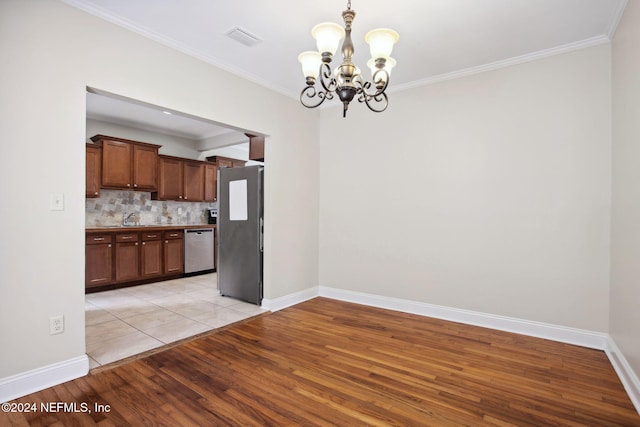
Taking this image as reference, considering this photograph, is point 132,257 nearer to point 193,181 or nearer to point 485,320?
point 193,181

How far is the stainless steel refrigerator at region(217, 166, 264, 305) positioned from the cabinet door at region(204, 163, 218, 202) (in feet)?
7.22

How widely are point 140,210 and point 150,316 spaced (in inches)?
118

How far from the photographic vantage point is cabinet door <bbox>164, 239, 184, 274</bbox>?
5.66 metres

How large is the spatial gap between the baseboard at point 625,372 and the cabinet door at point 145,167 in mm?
6580

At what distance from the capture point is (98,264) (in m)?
4.83

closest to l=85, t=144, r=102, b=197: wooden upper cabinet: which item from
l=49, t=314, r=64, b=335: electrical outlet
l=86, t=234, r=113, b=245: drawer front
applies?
l=86, t=234, r=113, b=245: drawer front

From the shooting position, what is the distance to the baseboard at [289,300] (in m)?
3.97

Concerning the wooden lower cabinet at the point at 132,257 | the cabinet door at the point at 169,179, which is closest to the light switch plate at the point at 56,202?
the wooden lower cabinet at the point at 132,257

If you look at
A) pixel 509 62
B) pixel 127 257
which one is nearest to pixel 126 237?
pixel 127 257

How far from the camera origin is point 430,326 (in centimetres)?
343

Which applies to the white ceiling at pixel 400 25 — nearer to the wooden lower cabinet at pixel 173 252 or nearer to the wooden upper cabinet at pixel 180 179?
the wooden upper cabinet at pixel 180 179

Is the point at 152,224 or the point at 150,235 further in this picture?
the point at 152,224

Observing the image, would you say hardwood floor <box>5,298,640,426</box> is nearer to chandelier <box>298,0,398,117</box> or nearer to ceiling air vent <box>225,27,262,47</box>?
chandelier <box>298,0,398,117</box>

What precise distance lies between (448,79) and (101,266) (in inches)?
218
